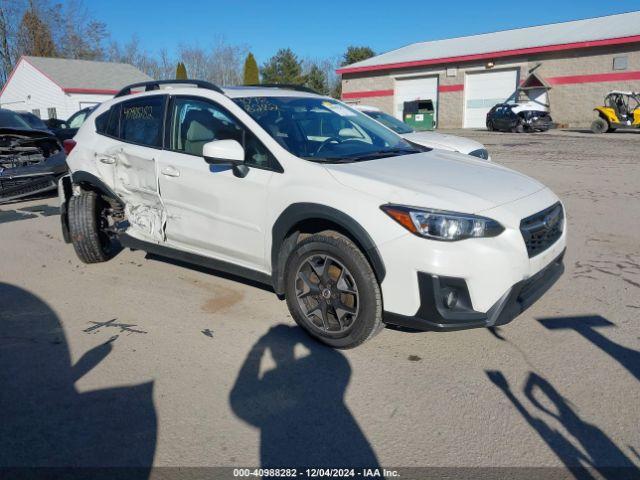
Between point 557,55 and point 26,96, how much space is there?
39.5 metres

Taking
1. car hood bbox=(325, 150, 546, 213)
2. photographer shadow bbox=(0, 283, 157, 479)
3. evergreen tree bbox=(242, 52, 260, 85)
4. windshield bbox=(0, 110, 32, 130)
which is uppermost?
evergreen tree bbox=(242, 52, 260, 85)

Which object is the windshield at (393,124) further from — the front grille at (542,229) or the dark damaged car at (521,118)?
the dark damaged car at (521,118)

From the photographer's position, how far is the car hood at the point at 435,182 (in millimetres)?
3193

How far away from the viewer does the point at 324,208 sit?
11.3ft

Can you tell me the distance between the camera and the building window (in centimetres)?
2677

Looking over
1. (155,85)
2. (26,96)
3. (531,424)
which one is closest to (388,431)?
(531,424)

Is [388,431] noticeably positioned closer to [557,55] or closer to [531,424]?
[531,424]

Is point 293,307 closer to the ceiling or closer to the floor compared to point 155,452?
closer to the ceiling

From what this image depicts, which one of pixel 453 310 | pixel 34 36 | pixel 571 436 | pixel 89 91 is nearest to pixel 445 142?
pixel 453 310

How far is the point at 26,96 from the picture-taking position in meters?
42.9

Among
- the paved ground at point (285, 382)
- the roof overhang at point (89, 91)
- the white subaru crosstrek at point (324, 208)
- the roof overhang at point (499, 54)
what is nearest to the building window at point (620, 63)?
the roof overhang at point (499, 54)

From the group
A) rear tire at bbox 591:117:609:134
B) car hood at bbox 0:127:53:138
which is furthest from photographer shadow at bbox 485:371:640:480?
rear tire at bbox 591:117:609:134

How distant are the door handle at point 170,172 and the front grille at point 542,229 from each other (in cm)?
269

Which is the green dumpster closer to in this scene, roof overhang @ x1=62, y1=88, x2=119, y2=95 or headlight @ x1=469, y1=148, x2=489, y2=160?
roof overhang @ x1=62, y1=88, x2=119, y2=95
